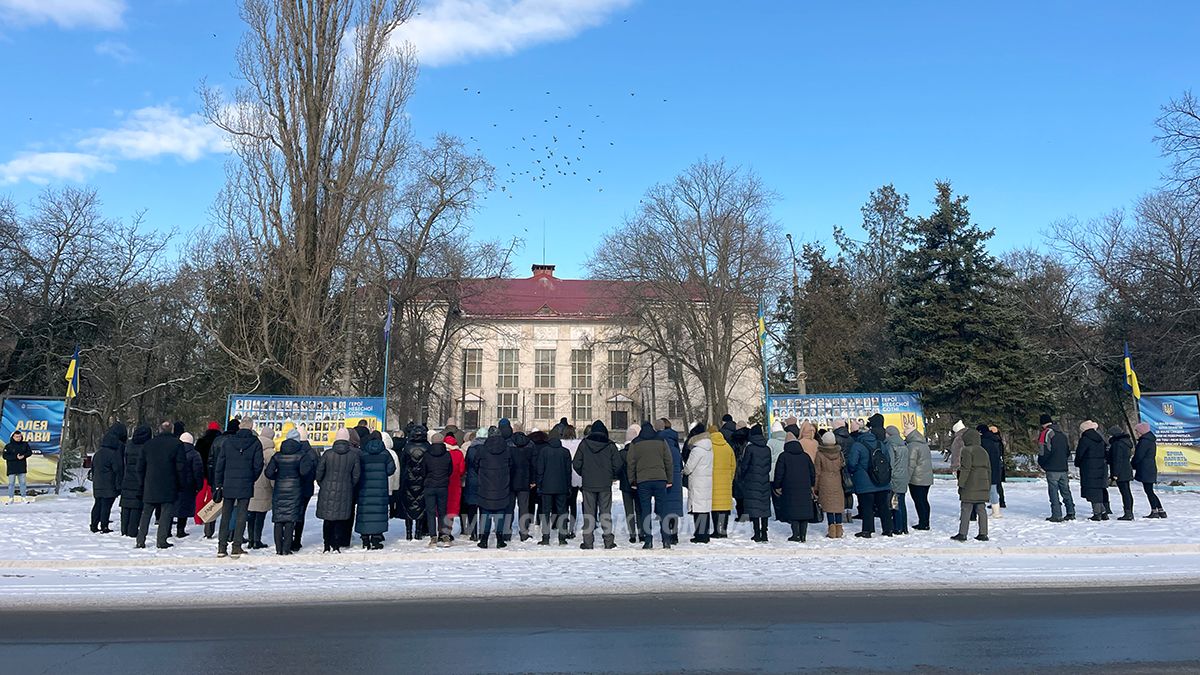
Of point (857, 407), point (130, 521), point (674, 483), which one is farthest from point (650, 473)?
point (857, 407)

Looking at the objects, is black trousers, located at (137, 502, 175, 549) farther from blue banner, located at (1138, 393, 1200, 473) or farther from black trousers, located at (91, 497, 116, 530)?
blue banner, located at (1138, 393, 1200, 473)

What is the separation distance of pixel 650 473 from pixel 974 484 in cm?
500

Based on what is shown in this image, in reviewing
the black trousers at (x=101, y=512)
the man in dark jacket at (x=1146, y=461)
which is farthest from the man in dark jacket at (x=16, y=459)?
the man in dark jacket at (x=1146, y=461)

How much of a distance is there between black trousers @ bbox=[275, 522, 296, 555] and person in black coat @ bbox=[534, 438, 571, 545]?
3492 millimetres

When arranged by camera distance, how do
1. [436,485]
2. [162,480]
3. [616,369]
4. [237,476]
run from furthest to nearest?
[616,369] < [436,485] < [162,480] < [237,476]

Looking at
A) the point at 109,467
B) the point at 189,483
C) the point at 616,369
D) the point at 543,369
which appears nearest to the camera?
the point at 189,483

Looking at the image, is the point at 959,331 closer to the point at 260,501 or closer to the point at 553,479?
the point at 553,479

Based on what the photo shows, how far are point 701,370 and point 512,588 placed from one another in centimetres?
3429

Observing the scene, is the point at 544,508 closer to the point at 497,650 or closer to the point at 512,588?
the point at 512,588

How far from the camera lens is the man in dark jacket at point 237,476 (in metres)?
11.4

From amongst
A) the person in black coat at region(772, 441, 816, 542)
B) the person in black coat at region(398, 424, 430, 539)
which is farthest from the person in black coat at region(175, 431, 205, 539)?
the person in black coat at region(772, 441, 816, 542)

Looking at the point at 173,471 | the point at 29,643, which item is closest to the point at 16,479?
the point at 173,471

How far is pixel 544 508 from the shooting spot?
42.0 ft

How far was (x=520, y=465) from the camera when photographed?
12516 mm
